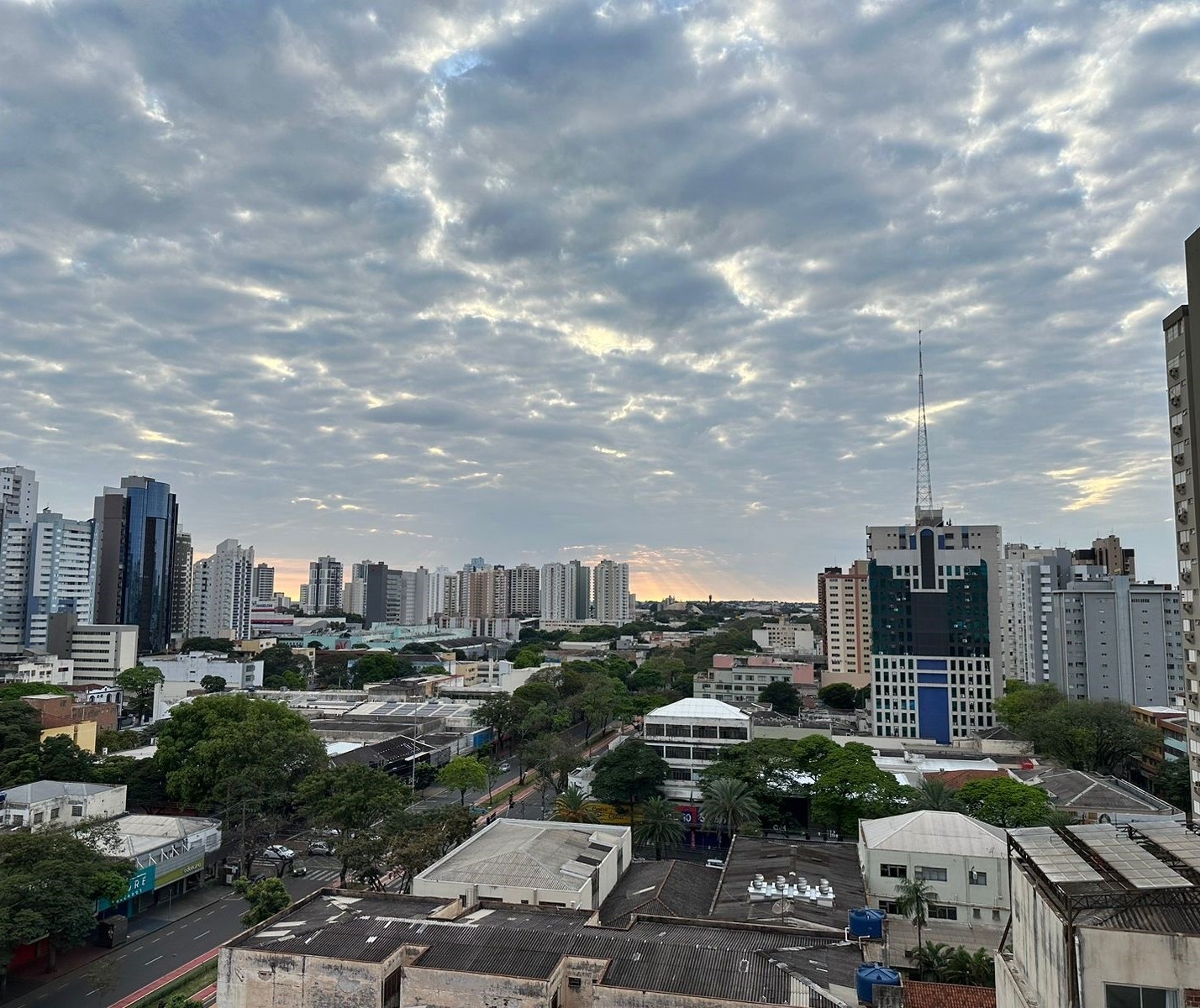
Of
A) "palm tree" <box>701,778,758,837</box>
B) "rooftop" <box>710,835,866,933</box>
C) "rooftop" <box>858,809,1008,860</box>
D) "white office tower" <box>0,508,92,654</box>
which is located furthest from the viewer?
"white office tower" <box>0,508,92,654</box>

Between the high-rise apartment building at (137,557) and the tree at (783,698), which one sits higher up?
the high-rise apartment building at (137,557)

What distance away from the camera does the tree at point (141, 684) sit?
76562mm

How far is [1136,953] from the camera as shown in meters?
8.85

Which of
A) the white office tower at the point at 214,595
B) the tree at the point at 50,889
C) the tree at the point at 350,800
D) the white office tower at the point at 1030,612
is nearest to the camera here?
the tree at the point at 50,889

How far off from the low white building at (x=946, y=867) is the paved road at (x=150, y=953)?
24.8 m

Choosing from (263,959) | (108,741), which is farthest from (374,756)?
(263,959)

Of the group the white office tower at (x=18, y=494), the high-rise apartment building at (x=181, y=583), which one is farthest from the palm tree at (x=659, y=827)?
the high-rise apartment building at (x=181, y=583)

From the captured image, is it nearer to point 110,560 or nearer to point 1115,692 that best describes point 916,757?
point 1115,692

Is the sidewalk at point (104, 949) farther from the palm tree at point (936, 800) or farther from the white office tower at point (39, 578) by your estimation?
the white office tower at point (39, 578)

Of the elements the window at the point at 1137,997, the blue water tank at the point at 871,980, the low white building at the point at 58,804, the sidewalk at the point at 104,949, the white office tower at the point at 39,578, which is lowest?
the sidewalk at the point at 104,949

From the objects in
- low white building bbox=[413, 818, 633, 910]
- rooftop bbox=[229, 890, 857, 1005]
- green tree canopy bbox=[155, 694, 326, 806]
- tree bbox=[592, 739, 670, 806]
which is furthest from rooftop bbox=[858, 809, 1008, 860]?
green tree canopy bbox=[155, 694, 326, 806]

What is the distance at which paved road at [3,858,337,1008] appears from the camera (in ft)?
83.6

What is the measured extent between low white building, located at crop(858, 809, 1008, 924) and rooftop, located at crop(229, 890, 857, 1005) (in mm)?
10272

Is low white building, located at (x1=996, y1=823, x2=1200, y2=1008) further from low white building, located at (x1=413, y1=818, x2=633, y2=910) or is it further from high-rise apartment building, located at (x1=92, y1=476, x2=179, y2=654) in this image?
high-rise apartment building, located at (x1=92, y1=476, x2=179, y2=654)
